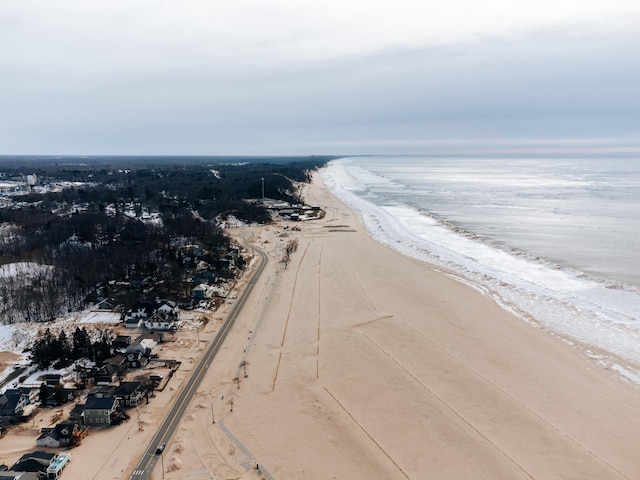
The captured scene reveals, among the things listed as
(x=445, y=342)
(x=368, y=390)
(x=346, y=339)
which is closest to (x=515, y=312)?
(x=445, y=342)

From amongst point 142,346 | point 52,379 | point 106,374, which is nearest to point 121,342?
point 142,346

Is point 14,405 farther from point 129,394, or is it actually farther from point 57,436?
point 129,394

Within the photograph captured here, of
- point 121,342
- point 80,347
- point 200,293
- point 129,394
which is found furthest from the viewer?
point 200,293

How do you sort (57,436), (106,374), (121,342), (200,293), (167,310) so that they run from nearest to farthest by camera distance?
1. (57,436)
2. (106,374)
3. (121,342)
4. (167,310)
5. (200,293)

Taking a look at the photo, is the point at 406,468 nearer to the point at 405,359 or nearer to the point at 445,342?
the point at 405,359

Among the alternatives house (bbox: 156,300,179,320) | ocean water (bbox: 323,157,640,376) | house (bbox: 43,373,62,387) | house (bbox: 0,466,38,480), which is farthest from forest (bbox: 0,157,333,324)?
ocean water (bbox: 323,157,640,376)

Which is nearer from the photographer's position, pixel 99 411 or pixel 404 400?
pixel 99 411

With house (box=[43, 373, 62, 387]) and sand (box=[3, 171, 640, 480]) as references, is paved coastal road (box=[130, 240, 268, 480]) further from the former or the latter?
house (box=[43, 373, 62, 387])
